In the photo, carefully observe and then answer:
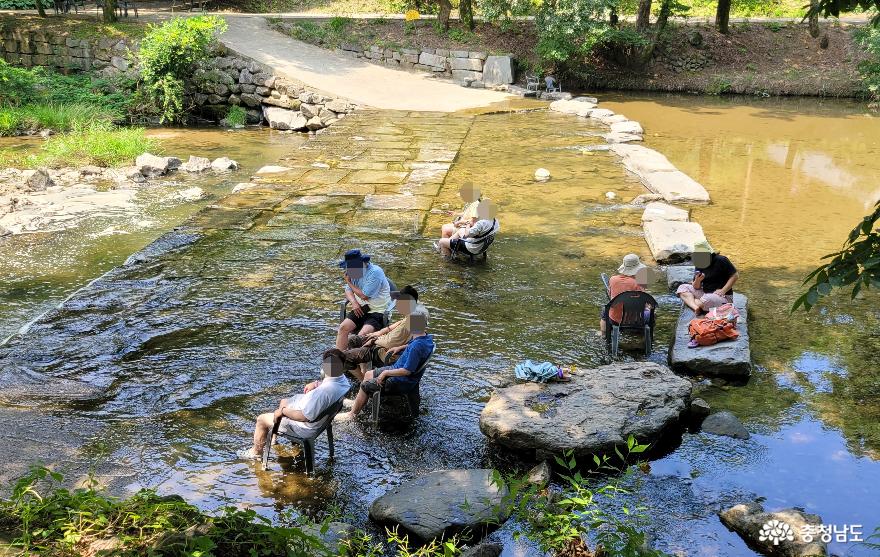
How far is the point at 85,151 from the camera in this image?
559 inches

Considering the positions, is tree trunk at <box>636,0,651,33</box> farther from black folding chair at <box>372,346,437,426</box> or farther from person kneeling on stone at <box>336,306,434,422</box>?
black folding chair at <box>372,346,437,426</box>

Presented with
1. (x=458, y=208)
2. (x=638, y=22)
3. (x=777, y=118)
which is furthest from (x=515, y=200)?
(x=638, y=22)

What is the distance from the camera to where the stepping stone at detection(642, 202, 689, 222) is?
1029 cm

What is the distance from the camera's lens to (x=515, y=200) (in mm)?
11461

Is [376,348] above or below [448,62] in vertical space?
below

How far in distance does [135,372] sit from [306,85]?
43.6 ft

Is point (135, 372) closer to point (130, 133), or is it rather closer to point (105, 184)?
point (105, 184)

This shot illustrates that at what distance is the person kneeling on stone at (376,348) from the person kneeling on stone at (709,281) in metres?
2.75

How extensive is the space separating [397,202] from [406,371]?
6031 millimetres

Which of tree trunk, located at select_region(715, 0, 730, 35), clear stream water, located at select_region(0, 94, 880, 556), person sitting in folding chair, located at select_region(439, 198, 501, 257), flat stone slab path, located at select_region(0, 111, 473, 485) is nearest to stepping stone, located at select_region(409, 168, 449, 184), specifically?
flat stone slab path, located at select_region(0, 111, 473, 485)

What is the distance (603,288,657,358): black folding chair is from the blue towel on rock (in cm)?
106

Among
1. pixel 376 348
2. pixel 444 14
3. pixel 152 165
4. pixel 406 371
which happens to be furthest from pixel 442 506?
pixel 444 14

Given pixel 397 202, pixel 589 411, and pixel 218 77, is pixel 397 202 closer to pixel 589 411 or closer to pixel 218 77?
pixel 589 411

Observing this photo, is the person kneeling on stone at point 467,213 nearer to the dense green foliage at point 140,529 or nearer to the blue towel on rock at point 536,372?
the blue towel on rock at point 536,372
